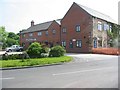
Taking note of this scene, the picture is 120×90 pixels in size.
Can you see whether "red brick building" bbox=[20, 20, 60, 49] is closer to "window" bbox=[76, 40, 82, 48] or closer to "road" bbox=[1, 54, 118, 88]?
"window" bbox=[76, 40, 82, 48]

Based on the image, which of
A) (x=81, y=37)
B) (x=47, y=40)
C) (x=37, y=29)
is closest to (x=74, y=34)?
(x=81, y=37)

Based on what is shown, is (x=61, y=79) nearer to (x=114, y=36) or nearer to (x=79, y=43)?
(x=79, y=43)

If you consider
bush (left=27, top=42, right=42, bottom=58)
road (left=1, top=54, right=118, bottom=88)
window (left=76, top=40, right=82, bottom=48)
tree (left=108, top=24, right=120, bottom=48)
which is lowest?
road (left=1, top=54, right=118, bottom=88)

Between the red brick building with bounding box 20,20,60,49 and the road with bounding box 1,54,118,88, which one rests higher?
the red brick building with bounding box 20,20,60,49

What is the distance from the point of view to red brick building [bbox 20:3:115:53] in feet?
136

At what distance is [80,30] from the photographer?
141ft

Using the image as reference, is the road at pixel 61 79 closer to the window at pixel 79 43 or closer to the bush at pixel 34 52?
the bush at pixel 34 52

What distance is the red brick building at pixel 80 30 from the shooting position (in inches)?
1629

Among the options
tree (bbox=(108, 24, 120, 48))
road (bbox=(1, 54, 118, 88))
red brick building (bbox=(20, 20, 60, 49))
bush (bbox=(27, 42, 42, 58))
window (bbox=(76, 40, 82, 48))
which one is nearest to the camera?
road (bbox=(1, 54, 118, 88))

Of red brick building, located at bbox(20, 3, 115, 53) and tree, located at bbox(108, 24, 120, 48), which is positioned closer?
red brick building, located at bbox(20, 3, 115, 53)

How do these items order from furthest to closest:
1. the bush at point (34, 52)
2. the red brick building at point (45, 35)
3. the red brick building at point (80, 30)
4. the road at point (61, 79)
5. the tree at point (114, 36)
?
the red brick building at point (45, 35) < the tree at point (114, 36) < the red brick building at point (80, 30) < the bush at point (34, 52) < the road at point (61, 79)

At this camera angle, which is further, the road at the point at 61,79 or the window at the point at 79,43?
the window at the point at 79,43

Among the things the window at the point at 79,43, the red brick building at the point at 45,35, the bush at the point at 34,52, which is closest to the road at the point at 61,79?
the bush at the point at 34,52

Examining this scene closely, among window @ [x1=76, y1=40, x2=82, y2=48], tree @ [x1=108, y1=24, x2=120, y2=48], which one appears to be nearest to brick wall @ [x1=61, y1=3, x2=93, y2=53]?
window @ [x1=76, y1=40, x2=82, y2=48]
